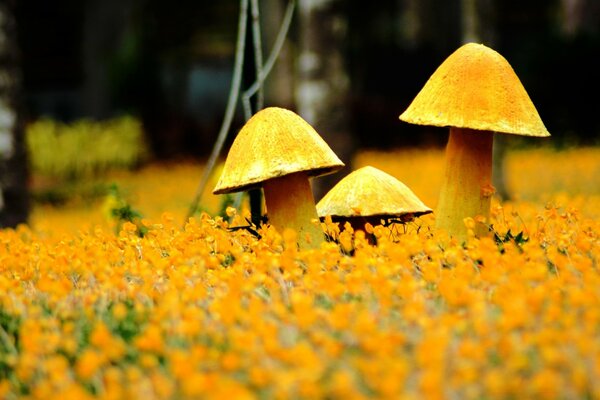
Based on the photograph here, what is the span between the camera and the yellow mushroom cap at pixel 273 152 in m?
3.96

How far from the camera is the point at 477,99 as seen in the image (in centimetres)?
399

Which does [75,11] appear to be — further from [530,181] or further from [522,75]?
[530,181]

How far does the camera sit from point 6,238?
5.08m

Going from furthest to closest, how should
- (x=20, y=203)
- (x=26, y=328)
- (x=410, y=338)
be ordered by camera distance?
1. (x=20, y=203)
2. (x=26, y=328)
3. (x=410, y=338)

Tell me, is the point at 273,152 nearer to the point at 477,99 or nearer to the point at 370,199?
the point at 370,199

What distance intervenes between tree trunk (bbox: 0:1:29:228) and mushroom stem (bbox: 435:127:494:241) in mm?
4961

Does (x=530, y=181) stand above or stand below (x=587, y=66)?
below

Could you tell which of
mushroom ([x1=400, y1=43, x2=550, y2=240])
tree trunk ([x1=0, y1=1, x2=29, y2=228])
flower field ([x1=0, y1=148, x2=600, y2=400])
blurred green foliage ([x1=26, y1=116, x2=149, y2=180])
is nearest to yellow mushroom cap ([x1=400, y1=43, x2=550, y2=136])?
mushroom ([x1=400, y1=43, x2=550, y2=240])

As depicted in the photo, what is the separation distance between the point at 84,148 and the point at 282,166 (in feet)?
46.6

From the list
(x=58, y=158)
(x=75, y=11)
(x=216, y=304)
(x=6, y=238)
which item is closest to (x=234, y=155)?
(x=216, y=304)

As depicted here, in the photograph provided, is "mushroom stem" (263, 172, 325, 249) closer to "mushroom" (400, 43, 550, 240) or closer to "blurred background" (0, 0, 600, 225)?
"mushroom" (400, 43, 550, 240)

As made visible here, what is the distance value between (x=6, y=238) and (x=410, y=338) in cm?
320

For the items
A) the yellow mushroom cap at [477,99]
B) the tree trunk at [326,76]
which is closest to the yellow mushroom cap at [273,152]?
the yellow mushroom cap at [477,99]

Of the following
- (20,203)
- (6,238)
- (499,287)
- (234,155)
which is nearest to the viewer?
(499,287)
